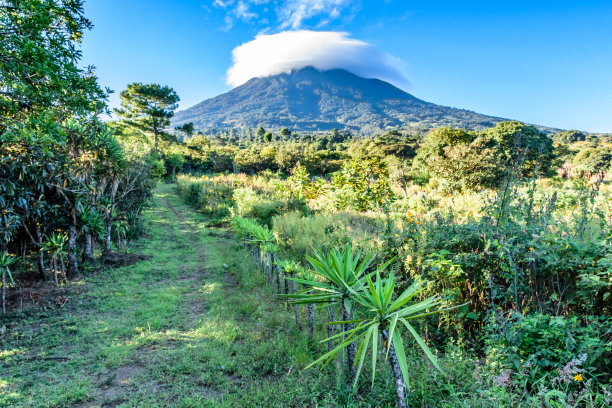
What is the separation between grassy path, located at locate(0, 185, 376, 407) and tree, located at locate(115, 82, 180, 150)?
980 inches

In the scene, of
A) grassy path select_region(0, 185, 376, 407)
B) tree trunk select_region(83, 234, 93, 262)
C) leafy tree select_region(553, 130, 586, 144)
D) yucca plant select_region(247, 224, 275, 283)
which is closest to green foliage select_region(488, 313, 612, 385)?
grassy path select_region(0, 185, 376, 407)

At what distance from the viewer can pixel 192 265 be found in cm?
727

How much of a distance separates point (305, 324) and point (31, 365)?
10.8 feet

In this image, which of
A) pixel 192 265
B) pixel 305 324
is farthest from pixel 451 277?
pixel 192 265

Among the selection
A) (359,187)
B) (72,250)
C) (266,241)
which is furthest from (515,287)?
(72,250)

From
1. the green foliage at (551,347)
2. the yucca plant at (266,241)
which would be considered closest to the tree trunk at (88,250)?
the yucca plant at (266,241)

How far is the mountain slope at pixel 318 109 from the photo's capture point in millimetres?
130375

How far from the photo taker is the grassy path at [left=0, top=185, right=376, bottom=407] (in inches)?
105

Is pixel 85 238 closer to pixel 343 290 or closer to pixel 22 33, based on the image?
pixel 22 33

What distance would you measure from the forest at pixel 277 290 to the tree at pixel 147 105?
20902 millimetres

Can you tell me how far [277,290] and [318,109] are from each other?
178 meters

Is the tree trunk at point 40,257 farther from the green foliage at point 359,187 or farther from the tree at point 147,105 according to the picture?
the tree at point 147,105

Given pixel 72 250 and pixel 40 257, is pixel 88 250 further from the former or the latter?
pixel 40 257

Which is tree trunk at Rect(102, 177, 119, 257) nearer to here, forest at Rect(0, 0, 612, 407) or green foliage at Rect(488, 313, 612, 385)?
forest at Rect(0, 0, 612, 407)
